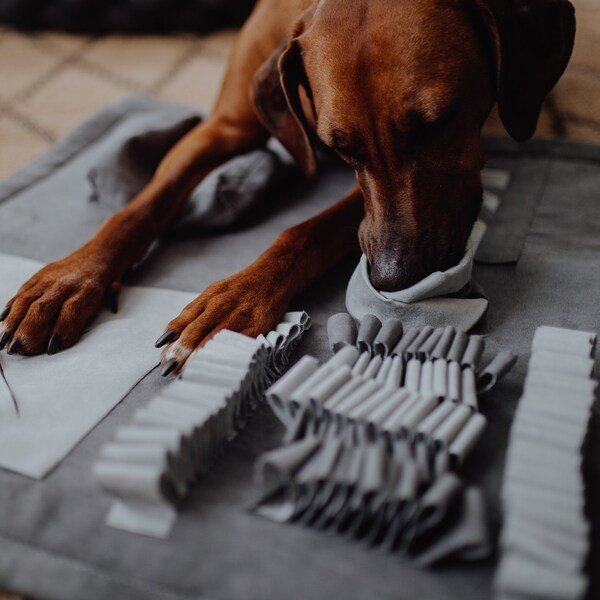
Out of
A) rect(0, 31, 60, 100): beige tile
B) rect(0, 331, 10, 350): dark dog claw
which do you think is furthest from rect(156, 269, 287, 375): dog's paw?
rect(0, 31, 60, 100): beige tile

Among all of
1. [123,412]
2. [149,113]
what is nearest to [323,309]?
[123,412]

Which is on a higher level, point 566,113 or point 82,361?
point 82,361

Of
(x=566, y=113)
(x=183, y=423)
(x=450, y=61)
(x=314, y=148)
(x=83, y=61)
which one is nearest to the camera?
(x=183, y=423)

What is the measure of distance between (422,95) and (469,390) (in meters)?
0.58

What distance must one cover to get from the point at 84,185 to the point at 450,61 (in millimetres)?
1218

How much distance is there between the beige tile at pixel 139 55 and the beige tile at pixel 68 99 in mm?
113

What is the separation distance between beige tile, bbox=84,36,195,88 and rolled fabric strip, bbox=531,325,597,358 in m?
2.20

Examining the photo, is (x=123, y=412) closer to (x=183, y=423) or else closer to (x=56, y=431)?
(x=56, y=431)

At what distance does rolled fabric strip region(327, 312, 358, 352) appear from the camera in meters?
1.31

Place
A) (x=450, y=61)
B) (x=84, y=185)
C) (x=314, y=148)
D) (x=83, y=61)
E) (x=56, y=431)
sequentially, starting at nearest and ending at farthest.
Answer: (x=56, y=431), (x=450, y=61), (x=314, y=148), (x=84, y=185), (x=83, y=61)

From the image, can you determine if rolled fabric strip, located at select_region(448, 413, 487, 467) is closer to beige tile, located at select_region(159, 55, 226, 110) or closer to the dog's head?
the dog's head

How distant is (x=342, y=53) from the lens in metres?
1.41

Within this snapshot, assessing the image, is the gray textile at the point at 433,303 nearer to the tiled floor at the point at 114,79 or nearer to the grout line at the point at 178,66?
the tiled floor at the point at 114,79

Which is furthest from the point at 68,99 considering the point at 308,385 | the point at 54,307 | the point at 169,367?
the point at 308,385
